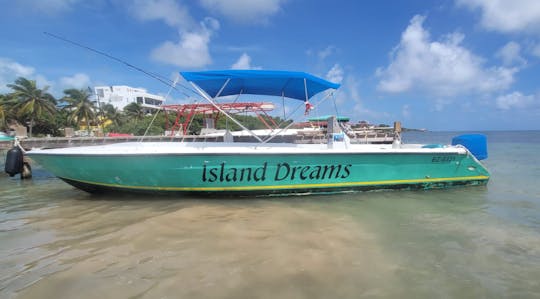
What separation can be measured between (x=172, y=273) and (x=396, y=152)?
14.8 ft

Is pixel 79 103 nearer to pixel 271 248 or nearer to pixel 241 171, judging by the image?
pixel 241 171

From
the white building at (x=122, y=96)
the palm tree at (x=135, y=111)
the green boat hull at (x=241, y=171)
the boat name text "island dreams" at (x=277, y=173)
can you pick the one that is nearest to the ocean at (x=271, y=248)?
the green boat hull at (x=241, y=171)

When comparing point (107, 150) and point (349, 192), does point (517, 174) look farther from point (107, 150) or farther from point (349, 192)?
point (107, 150)

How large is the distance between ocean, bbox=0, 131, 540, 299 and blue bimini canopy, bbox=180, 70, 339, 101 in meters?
2.30

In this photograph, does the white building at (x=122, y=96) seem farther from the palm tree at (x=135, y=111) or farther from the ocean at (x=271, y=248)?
the ocean at (x=271, y=248)

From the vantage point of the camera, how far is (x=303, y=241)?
3.33 meters

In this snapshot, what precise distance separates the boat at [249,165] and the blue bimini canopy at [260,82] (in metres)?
0.02

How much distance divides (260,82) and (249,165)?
1853 millimetres

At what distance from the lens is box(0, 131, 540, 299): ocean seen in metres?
2.37

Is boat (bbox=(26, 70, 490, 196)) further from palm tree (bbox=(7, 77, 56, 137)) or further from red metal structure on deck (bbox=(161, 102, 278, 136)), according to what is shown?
palm tree (bbox=(7, 77, 56, 137))

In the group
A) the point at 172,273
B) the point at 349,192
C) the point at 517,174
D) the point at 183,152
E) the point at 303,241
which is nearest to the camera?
the point at 172,273

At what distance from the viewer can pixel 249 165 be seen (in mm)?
5023

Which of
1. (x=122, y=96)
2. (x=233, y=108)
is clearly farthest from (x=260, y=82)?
(x=122, y=96)

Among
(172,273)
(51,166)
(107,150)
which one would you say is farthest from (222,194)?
(51,166)
